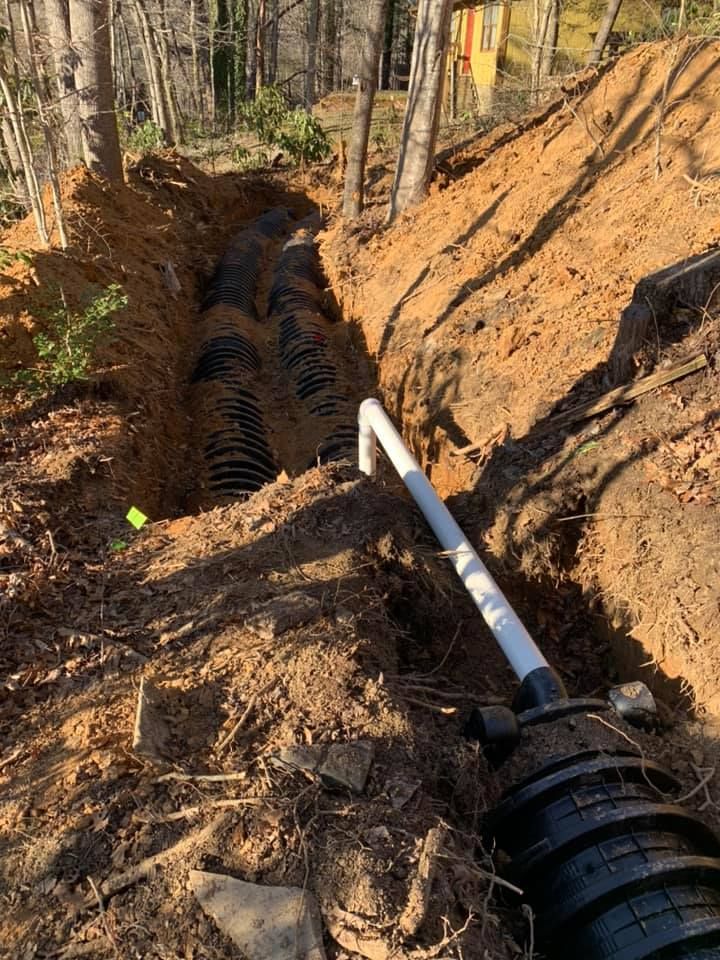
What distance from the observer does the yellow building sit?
21.3m

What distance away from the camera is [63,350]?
5871mm

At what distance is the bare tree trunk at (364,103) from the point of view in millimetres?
12242

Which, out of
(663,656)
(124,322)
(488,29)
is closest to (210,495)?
(124,322)

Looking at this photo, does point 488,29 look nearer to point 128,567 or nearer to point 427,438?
point 427,438

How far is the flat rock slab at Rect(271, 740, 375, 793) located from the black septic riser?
63 centimetres

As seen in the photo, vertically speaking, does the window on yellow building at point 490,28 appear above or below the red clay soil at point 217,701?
above

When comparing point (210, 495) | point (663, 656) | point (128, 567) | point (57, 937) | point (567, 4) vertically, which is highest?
point (567, 4)

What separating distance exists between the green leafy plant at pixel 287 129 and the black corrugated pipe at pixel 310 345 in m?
8.10

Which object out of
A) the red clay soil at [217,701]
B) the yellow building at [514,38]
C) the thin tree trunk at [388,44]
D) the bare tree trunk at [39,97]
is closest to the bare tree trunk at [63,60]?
the bare tree trunk at [39,97]

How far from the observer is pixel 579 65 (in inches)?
841

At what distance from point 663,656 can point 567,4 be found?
82.5 ft

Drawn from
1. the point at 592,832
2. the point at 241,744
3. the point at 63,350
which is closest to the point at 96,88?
the point at 63,350

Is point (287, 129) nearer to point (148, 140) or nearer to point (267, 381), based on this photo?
point (148, 140)

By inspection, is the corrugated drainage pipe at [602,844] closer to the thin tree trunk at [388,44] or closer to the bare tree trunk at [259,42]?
the bare tree trunk at [259,42]
